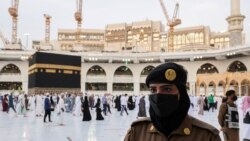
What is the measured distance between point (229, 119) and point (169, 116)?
4.17m

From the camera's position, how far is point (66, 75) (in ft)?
110

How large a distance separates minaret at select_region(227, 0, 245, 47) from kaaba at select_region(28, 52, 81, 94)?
38829mm

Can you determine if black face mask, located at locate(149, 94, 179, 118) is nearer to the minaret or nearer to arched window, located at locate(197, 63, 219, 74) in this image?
arched window, located at locate(197, 63, 219, 74)

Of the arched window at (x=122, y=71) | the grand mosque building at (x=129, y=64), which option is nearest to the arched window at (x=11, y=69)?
the grand mosque building at (x=129, y=64)

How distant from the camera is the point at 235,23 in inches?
2544

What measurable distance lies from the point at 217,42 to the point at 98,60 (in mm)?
53069

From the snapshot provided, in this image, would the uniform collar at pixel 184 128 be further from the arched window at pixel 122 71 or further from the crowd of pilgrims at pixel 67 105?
the arched window at pixel 122 71

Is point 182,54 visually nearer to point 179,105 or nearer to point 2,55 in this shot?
point 2,55

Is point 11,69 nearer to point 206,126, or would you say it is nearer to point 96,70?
point 96,70

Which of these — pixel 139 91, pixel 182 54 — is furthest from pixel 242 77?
pixel 139 91

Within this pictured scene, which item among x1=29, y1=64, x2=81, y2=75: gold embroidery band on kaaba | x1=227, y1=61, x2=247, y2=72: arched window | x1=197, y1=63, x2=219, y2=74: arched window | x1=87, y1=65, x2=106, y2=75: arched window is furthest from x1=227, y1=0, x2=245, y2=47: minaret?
x1=29, y1=64, x2=81, y2=75: gold embroidery band on kaaba

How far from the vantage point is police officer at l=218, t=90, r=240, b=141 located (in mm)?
5375

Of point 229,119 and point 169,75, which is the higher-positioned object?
point 169,75

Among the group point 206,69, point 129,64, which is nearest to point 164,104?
point 129,64
